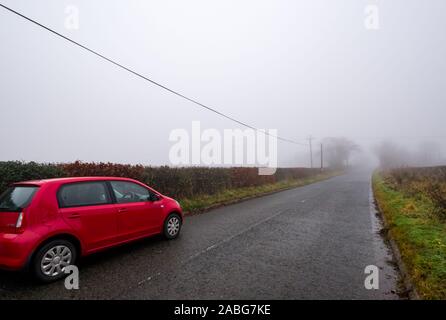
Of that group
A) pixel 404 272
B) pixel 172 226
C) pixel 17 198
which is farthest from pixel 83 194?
pixel 404 272

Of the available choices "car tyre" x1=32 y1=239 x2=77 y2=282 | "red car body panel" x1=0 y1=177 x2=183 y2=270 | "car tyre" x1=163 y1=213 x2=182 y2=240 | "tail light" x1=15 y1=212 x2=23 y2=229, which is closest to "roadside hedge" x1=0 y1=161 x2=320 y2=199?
"red car body panel" x1=0 y1=177 x2=183 y2=270

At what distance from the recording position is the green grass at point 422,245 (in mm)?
3680

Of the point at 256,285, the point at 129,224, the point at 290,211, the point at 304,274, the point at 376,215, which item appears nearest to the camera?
the point at 256,285

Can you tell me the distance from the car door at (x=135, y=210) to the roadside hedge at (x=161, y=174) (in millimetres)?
3381

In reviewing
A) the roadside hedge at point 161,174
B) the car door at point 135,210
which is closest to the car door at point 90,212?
the car door at point 135,210

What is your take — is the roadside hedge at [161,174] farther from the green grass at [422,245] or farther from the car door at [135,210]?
the green grass at [422,245]

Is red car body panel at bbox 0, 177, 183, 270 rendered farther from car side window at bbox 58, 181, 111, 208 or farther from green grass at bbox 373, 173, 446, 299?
green grass at bbox 373, 173, 446, 299

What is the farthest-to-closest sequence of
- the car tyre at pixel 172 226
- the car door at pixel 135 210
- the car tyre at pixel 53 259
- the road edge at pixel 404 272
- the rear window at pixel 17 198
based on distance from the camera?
the car tyre at pixel 172 226, the car door at pixel 135 210, the rear window at pixel 17 198, the car tyre at pixel 53 259, the road edge at pixel 404 272

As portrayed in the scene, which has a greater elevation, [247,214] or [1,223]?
[1,223]

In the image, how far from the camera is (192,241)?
6.15 m

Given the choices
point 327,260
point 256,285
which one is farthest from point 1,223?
point 327,260

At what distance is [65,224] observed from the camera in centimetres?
415
